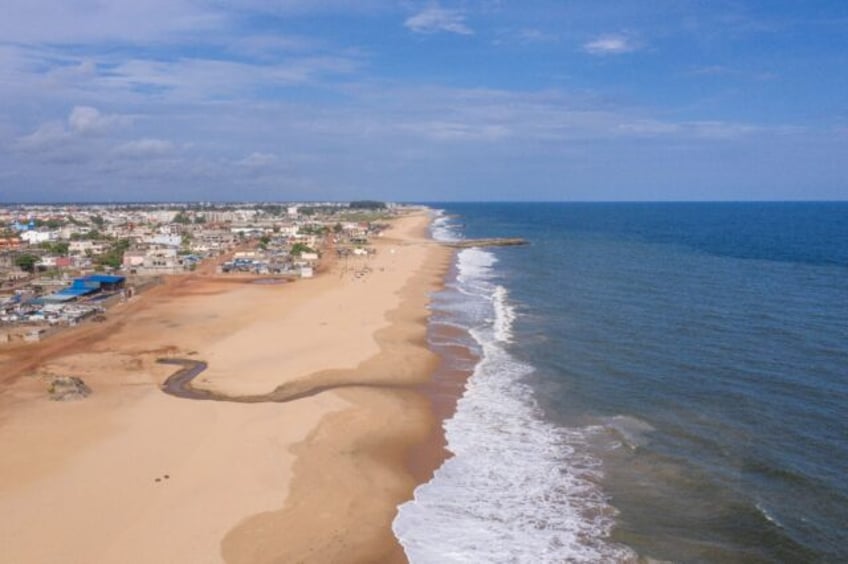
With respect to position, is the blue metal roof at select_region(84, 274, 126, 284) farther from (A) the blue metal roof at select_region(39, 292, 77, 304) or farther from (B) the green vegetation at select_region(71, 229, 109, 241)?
(B) the green vegetation at select_region(71, 229, 109, 241)

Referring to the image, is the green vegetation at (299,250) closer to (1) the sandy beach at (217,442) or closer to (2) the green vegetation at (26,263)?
(2) the green vegetation at (26,263)

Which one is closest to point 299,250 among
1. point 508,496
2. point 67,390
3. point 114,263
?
point 114,263

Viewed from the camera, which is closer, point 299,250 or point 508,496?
point 508,496

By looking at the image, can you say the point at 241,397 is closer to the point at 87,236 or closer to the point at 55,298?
the point at 55,298

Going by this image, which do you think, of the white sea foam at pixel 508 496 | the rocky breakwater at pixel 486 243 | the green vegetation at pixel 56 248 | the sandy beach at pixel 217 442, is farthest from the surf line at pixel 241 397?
the rocky breakwater at pixel 486 243

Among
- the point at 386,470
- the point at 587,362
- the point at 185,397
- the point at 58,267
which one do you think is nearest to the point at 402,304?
the point at 587,362

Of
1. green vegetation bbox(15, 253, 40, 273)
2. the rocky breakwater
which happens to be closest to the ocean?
green vegetation bbox(15, 253, 40, 273)

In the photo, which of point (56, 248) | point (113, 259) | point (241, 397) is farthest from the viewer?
point (56, 248)
